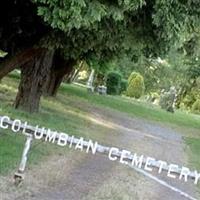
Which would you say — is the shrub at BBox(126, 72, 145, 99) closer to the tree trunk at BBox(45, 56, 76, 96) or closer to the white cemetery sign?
the tree trunk at BBox(45, 56, 76, 96)

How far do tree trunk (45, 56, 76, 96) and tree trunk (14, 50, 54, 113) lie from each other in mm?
6247

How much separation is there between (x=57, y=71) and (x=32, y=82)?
23.9 ft

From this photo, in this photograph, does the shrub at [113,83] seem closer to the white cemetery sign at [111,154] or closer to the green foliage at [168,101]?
the green foliage at [168,101]

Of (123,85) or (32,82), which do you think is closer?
(32,82)

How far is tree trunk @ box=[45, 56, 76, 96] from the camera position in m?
24.0

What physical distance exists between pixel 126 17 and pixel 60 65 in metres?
14.9

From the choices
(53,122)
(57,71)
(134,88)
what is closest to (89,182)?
(53,122)

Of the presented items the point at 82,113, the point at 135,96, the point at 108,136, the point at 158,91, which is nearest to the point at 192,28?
the point at 108,136

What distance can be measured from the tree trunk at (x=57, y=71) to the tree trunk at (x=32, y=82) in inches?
246

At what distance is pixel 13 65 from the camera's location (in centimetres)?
1197

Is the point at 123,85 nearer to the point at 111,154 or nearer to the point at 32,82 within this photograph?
the point at 32,82

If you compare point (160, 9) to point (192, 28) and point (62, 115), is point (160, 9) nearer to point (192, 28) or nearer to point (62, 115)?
point (192, 28)

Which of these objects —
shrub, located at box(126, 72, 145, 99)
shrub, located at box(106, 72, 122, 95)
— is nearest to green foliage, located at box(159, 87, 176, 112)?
shrub, located at box(106, 72, 122, 95)

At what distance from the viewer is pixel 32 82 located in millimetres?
17344
